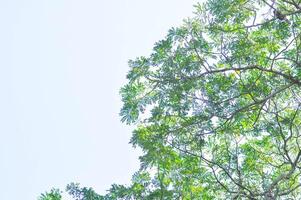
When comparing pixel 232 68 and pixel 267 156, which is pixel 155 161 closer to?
pixel 232 68

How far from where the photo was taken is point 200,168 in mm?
7918

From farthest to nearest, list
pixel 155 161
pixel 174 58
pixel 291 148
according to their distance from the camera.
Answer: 1. pixel 291 148
2. pixel 174 58
3. pixel 155 161

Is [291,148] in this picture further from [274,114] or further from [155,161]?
[155,161]

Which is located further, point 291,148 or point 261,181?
point 291,148

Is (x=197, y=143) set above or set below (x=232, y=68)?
below

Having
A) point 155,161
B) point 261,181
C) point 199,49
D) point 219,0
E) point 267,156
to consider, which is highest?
point 219,0

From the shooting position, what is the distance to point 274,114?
804 cm

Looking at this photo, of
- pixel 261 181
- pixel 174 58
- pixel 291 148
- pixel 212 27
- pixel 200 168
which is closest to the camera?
pixel 174 58

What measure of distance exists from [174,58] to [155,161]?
1907 mm

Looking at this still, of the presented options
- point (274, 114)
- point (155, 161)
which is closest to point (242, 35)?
point (274, 114)

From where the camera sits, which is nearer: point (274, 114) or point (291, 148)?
point (274, 114)

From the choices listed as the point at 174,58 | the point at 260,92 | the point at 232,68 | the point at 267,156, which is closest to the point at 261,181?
the point at 267,156

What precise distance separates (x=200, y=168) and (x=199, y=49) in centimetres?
214

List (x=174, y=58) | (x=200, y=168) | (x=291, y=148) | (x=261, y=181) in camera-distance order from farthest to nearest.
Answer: (x=291, y=148)
(x=261, y=181)
(x=200, y=168)
(x=174, y=58)
